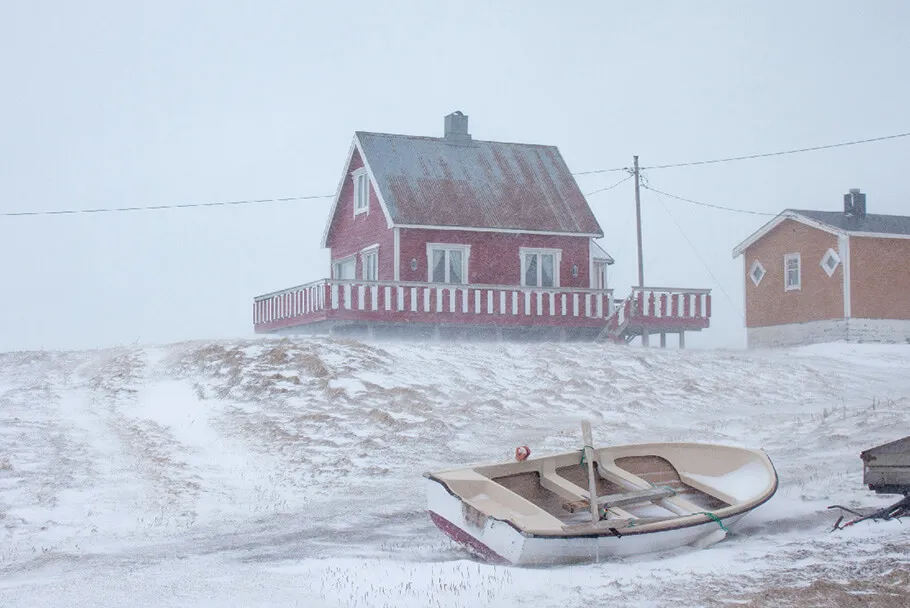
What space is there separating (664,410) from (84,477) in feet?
36.3

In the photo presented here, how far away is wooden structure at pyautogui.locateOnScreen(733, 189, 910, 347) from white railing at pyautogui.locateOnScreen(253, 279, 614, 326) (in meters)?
6.87

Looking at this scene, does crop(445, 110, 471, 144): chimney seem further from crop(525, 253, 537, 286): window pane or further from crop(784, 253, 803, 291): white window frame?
crop(784, 253, 803, 291): white window frame

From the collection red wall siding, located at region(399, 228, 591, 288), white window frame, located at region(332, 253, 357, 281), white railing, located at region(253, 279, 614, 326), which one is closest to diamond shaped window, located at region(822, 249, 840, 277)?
white railing, located at region(253, 279, 614, 326)

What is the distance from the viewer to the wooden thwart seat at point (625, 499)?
445 inches

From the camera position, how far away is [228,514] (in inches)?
523

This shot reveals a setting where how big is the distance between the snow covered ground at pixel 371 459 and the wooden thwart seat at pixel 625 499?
89 centimetres

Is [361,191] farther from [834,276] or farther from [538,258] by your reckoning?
[834,276]

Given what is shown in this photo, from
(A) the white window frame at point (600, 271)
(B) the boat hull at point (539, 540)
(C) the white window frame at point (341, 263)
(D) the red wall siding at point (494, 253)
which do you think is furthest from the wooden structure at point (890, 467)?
(A) the white window frame at point (600, 271)

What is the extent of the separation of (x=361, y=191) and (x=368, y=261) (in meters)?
2.36

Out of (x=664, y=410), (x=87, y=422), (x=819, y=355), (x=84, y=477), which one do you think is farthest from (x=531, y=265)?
(x=84, y=477)

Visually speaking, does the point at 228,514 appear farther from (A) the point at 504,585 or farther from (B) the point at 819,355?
(B) the point at 819,355

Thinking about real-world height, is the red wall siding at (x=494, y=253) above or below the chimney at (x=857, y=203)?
below

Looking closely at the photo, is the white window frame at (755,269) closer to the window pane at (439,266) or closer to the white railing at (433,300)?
the white railing at (433,300)

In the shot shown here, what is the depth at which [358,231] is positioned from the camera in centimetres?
Answer: 3528
